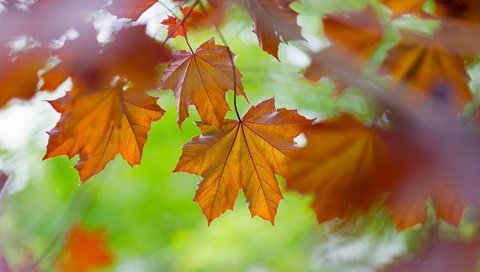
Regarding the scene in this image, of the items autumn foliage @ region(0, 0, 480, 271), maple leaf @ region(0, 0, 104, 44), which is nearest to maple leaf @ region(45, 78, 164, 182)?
autumn foliage @ region(0, 0, 480, 271)

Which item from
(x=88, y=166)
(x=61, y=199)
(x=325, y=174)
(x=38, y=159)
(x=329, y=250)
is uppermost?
(x=325, y=174)

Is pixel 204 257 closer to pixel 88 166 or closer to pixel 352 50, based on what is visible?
pixel 88 166

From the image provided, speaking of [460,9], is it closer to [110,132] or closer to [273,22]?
[273,22]

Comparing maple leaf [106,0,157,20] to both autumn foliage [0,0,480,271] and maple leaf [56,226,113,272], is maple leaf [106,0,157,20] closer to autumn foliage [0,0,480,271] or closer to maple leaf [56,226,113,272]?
autumn foliage [0,0,480,271]

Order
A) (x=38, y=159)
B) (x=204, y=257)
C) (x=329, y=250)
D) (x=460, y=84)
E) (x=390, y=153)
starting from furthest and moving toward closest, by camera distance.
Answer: (x=38, y=159) < (x=204, y=257) < (x=329, y=250) < (x=460, y=84) < (x=390, y=153)

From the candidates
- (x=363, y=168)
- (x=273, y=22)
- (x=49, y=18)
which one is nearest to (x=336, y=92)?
(x=273, y=22)

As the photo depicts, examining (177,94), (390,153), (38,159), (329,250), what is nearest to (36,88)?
(177,94)

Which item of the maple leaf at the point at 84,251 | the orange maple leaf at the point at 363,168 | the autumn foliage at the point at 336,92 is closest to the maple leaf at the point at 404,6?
the autumn foliage at the point at 336,92

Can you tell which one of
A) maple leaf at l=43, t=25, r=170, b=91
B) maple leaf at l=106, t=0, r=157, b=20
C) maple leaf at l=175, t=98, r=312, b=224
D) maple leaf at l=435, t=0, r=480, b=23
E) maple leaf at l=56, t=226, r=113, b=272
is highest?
maple leaf at l=435, t=0, r=480, b=23
